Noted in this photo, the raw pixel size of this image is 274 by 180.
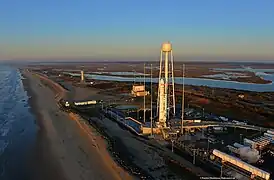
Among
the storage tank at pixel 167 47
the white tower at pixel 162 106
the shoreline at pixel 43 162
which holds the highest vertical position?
the storage tank at pixel 167 47

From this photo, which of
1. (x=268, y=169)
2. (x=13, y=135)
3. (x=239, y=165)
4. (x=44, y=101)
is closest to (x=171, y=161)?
(x=239, y=165)

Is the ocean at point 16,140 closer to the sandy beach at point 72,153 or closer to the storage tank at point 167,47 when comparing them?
the sandy beach at point 72,153

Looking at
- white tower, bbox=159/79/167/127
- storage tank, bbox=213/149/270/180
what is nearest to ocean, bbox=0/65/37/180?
white tower, bbox=159/79/167/127

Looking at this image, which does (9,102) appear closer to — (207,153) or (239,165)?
(207,153)

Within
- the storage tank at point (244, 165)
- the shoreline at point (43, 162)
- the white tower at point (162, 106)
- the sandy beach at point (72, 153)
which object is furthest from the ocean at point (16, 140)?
the storage tank at point (244, 165)

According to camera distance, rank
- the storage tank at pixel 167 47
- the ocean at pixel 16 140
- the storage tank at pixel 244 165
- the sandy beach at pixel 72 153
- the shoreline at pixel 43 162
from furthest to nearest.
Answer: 1. the storage tank at pixel 167 47
2. the ocean at pixel 16 140
3. the sandy beach at pixel 72 153
4. the shoreline at pixel 43 162
5. the storage tank at pixel 244 165

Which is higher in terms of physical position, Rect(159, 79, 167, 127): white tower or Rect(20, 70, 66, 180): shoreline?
Rect(159, 79, 167, 127): white tower

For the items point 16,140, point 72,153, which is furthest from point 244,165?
point 16,140

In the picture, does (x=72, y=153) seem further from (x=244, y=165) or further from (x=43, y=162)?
(x=244, y=165)

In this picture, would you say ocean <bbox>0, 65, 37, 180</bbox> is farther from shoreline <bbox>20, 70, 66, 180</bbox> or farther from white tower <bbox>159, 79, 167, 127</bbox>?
white tower <bbox>159, 79, 167, 127</bbox>
